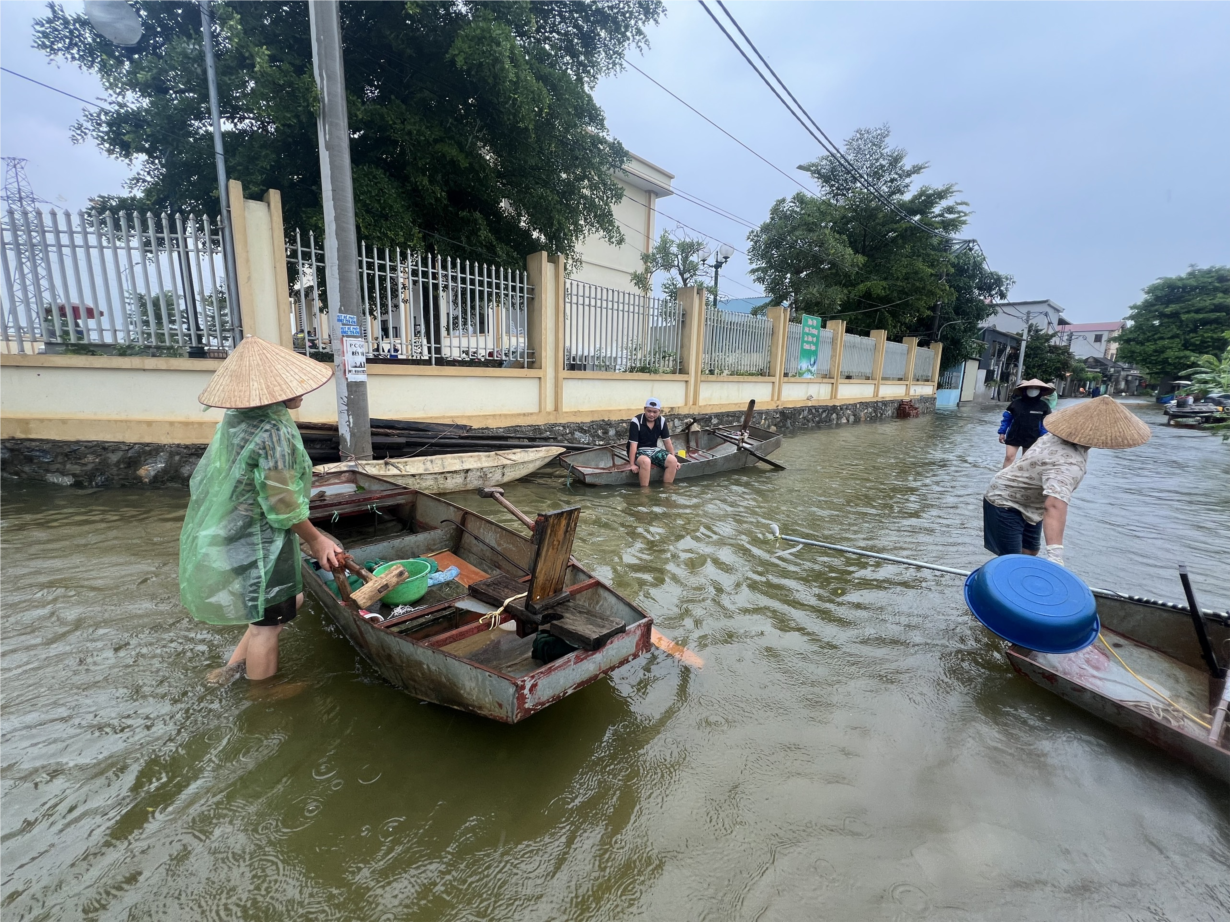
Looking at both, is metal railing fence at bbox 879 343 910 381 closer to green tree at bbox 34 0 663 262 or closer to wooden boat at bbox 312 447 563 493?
green tree at bbox 34 0 663 262

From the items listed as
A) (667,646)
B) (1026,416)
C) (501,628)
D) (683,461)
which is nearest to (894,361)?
(683,461)

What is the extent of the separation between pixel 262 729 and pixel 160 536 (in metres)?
3.54

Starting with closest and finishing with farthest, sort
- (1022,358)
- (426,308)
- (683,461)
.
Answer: (683,461)
(426,308)
(1022,358)

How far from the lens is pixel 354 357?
5.83m

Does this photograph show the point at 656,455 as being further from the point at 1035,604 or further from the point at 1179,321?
the point at 1179,321

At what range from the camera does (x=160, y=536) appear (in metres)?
4.98

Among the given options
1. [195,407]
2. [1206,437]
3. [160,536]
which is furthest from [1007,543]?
[1206,437]

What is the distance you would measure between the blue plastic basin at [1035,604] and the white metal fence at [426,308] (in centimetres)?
747

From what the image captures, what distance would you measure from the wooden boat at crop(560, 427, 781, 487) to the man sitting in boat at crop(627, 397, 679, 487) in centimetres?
14

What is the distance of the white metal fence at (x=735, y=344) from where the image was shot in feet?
44.3

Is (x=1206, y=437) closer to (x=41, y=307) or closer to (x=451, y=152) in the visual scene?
(x=451, y=152)

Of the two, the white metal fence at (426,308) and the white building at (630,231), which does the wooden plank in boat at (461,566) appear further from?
A: the white building at (630,231)

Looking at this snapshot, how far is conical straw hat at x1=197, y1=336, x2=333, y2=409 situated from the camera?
96.5 inches

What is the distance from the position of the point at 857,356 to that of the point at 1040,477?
19.0 m
